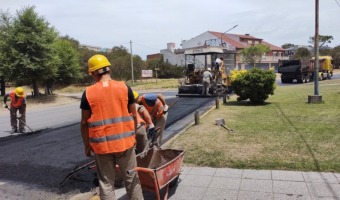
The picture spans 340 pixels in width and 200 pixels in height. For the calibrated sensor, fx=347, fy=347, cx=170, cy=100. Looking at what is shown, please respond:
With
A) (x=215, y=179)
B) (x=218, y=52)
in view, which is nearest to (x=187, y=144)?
(x=215, y=179)

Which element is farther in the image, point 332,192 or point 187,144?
point 187,144

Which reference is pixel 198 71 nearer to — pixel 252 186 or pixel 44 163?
pixel 44 163

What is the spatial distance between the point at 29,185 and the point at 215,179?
305 cm

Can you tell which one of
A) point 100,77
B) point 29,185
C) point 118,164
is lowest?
point 29,185

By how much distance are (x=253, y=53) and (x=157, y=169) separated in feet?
206

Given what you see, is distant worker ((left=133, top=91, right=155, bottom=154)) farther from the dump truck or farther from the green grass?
the dump truck

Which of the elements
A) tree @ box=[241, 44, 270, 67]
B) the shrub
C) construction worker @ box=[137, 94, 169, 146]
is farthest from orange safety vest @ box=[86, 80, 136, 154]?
tree @ box=[241, 44, 270, 67]

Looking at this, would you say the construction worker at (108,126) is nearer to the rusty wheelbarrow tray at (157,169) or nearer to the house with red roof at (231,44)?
the rusty wheelbarrow tray at (157,169)

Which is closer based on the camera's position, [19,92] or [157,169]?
[157,169]

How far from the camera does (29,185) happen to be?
18.8ft

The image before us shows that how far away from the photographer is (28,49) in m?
23.9

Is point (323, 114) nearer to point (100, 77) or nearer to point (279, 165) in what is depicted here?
point (279, 165)

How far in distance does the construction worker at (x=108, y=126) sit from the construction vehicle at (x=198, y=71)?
1476 cm

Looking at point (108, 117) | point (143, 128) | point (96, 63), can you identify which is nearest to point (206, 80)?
point (143, 128)
